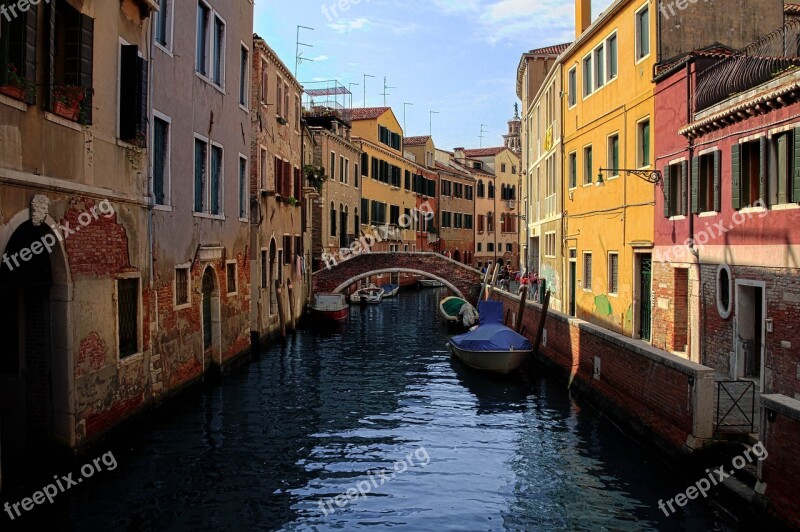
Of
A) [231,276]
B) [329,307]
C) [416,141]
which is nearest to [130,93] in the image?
[231,276]

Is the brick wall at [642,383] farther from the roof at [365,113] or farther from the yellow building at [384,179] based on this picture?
the roof at [365,113]

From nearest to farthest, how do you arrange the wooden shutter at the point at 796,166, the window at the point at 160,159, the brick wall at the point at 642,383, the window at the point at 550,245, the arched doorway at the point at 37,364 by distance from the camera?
the arched doorway at the point at 37,364
the brick wall at the point at 642,383
the wooden shutter at the point at 796,166
the window at the point at 160,159
the window at the point at 550,245

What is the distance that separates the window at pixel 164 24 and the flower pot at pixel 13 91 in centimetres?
413

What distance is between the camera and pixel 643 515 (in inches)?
277

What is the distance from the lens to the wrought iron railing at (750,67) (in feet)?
32.6

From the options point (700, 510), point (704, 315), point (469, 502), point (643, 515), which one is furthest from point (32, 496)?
point (704, 315)

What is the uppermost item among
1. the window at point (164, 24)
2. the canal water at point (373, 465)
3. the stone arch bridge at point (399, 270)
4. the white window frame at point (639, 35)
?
the white window frame at point (639, 35)

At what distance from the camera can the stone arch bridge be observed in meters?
27.8

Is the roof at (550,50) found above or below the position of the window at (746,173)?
above

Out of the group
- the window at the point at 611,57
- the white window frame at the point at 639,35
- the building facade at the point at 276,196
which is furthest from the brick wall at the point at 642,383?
the building facade at the point at 276,196

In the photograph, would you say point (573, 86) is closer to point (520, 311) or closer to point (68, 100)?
point (520, 311)

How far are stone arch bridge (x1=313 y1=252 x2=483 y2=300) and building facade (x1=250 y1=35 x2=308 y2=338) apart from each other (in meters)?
3.54

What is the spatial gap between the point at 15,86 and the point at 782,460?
24.7 feet

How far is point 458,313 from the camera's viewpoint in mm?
24297
